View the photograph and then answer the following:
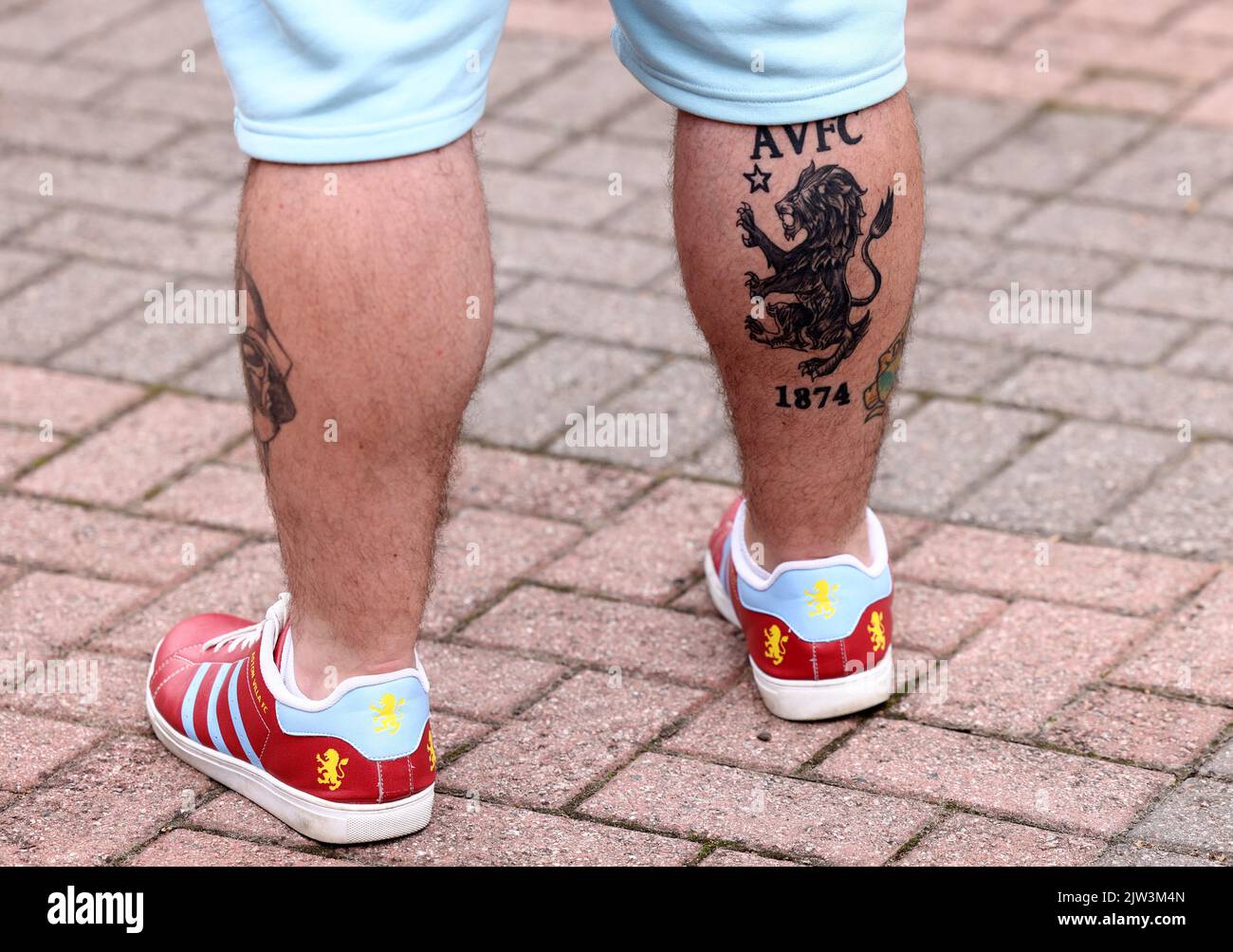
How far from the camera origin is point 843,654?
225 cm

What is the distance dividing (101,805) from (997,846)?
38.9 inches

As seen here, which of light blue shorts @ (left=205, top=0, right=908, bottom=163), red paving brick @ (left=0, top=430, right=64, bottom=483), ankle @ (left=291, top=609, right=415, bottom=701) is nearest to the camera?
light blue shorts @ (left=205, top=0, right=908, bottom=163)

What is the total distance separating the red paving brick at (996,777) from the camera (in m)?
2.10

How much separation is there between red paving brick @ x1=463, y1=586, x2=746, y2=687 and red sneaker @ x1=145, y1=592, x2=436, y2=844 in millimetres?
383

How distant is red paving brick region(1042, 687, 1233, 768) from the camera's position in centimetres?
221

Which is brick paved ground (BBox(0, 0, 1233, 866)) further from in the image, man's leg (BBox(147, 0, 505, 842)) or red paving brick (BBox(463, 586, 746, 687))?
man's leg (BBox(147, 0, 505, 842))

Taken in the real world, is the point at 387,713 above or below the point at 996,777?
above

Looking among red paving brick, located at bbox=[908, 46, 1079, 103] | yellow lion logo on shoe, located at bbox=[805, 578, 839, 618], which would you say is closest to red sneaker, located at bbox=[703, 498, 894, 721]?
yellow lion logo on shoe, located at bbox=[805, 578, 839, 618]

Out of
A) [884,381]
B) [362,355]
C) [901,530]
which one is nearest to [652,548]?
[901,530]

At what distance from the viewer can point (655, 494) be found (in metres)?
2.83

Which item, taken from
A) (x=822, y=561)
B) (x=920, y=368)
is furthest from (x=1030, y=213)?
(x=822, y=561)

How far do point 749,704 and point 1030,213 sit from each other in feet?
5.50

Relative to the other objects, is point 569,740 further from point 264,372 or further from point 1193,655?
point 1193,655
